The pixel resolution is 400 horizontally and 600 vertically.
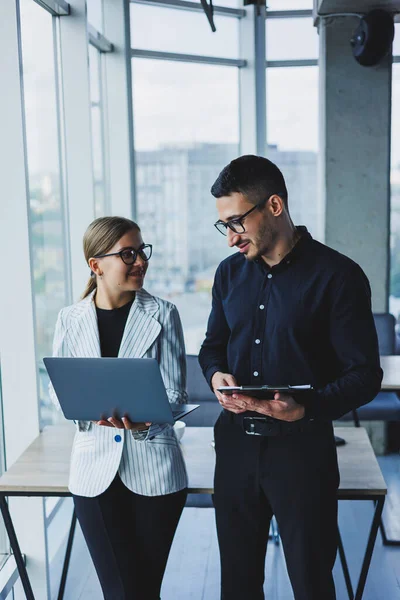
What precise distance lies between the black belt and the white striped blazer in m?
0.32

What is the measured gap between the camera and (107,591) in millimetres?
2307

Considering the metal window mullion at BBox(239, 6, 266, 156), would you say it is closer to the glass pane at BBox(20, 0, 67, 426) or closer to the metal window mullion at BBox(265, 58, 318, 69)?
the metal window mullion at BBox(265, 58, 318, 69)

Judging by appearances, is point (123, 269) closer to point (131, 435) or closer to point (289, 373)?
point (131, 435)

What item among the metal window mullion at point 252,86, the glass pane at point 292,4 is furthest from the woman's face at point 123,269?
the glass pane at point 292,4

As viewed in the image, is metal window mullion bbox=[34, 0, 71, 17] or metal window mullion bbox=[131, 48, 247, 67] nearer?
metal window mullion bbox=[34, 0, 71, 17]

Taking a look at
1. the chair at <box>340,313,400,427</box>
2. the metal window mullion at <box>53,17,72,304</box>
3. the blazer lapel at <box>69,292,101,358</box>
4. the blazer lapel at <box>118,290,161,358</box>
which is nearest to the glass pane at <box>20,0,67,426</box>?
the metal window mullion at <box>53,17,72,304</box>

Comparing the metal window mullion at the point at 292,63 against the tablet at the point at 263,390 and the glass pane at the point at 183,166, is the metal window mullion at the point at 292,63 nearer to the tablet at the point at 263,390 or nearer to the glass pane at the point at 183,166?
the glass pane at the point at 183,166

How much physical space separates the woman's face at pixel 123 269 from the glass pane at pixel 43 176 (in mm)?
1431

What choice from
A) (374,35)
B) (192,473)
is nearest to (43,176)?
(192,473)

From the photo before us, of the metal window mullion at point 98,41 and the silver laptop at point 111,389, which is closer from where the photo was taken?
the silver laptop at point 111,389

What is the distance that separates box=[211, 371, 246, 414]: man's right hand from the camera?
2070 millimetres

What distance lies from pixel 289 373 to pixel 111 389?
1.81 ft

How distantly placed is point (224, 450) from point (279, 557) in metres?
1.68

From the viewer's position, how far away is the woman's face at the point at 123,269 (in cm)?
240
